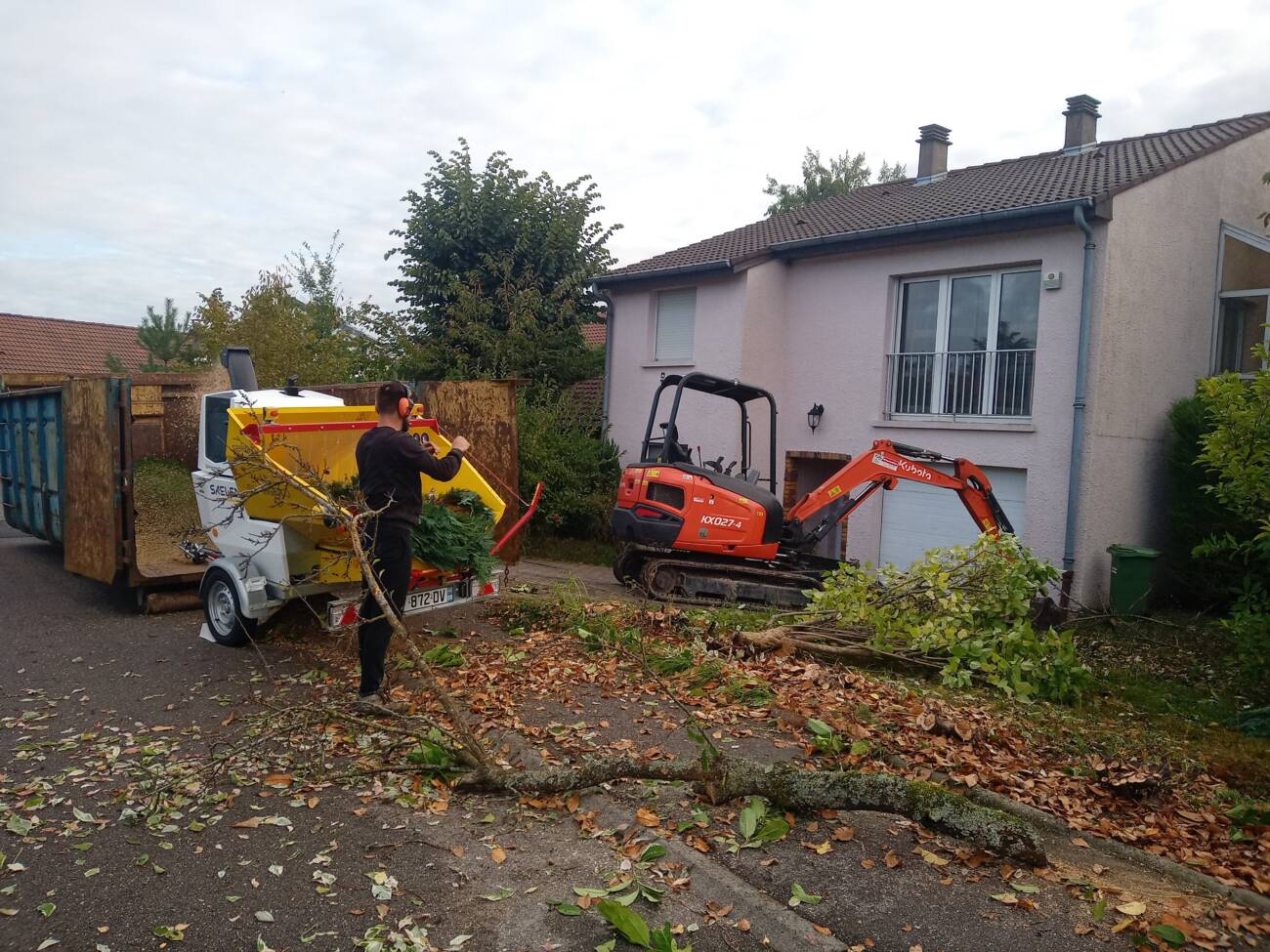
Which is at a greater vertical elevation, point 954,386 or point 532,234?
point 532,234

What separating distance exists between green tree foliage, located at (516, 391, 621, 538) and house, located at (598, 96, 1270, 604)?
113cm

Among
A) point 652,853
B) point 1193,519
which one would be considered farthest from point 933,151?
point 652,853

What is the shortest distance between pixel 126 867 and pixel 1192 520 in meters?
12.5

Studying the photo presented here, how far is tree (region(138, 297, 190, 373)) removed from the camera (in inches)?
1034

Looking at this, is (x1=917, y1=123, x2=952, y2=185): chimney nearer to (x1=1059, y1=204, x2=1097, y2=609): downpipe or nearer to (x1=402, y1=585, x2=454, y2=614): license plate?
(x1=1059, y1=204, x2=1097, y2=609): downpipe

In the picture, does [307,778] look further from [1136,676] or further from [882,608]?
[1136,676]

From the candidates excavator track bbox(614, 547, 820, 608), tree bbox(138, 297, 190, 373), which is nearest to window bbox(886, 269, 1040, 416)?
excavator track bbox(614, 547, 820, 608)

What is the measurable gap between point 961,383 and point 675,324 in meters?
5.24

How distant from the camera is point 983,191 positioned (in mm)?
14141

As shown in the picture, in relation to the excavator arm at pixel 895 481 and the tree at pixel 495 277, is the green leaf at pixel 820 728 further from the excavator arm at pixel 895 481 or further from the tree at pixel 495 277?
the tree at pixel 495 277

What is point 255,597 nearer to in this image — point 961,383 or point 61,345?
point 961,383

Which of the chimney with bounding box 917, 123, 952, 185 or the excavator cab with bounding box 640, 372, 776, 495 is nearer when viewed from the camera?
the excavator cab with bounding box 640, 372, 776, 495

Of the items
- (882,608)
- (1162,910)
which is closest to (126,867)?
(1162,910)

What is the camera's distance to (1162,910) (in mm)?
3734
